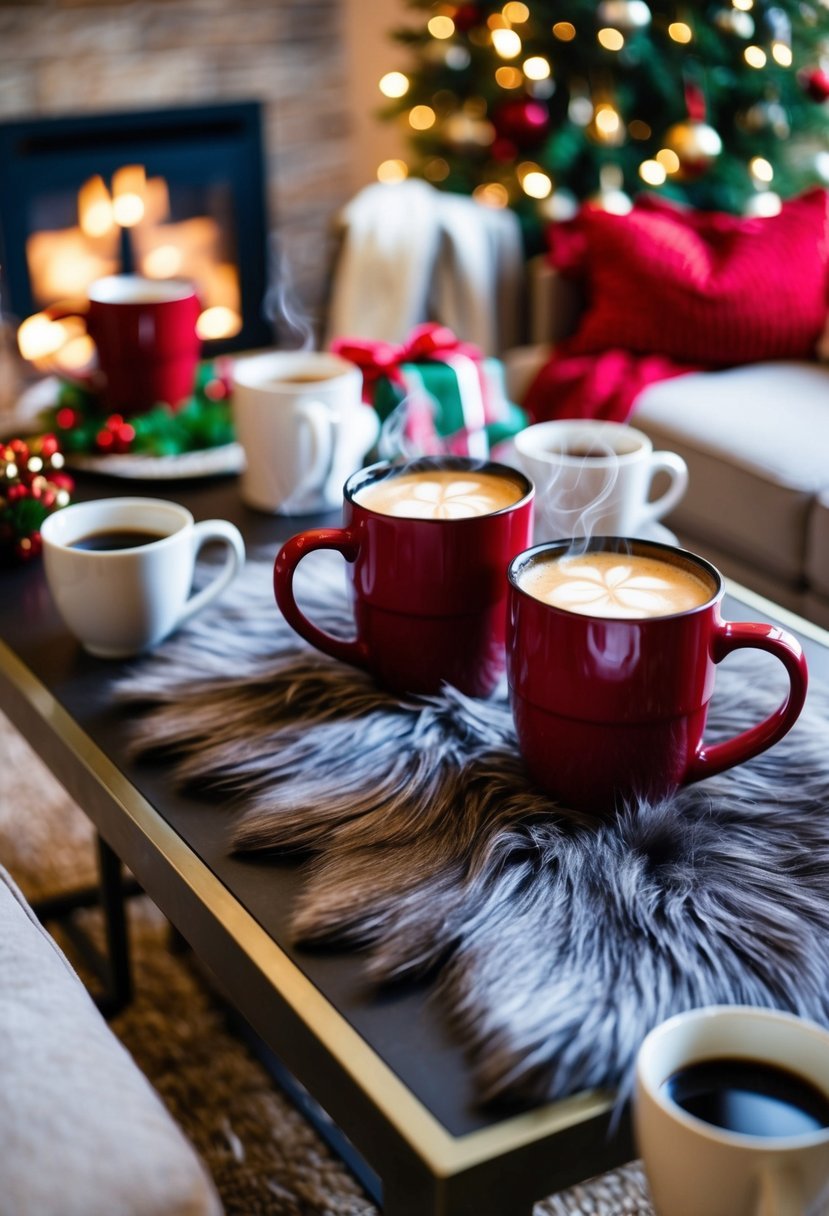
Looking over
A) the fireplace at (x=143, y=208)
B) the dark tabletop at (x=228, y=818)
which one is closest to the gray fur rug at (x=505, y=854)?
the dark tabletop at (x=228, y=818)

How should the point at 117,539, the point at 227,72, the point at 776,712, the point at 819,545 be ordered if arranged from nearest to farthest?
the point at 776,712
the point at 117,539
the point at 819,545
the point at 227,72

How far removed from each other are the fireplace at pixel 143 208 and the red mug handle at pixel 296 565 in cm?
244

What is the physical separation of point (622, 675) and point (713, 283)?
1.62 m

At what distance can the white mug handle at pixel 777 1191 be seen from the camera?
0.47m

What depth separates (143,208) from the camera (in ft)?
10.5

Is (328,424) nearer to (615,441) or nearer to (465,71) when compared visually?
(615,441)

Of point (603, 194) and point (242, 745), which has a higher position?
point (603, 194)

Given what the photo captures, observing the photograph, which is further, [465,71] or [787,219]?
[465,71]

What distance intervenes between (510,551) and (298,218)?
2.79 metres

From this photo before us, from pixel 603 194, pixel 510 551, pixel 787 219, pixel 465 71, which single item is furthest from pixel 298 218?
pixel 510 551

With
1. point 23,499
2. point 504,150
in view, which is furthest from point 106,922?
point 504,150

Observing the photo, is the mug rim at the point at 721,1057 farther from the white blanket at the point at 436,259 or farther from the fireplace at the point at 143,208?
the fireplace at the point at 143,208

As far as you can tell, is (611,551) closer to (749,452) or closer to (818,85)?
(749,452)

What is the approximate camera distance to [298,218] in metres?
3.42
